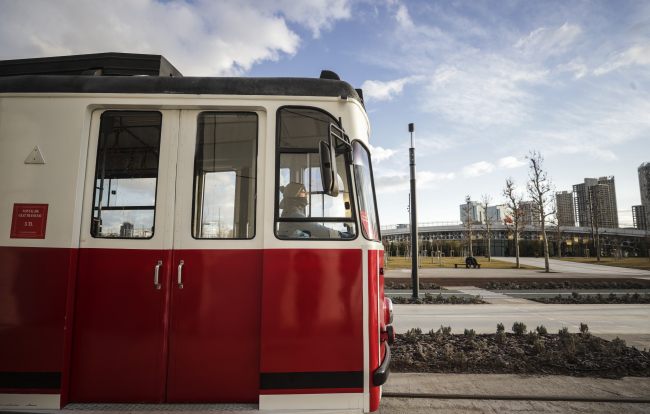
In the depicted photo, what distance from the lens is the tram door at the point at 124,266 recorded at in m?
2.84

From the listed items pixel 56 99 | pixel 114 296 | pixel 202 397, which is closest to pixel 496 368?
pixel 202 397

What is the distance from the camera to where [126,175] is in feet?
10.1

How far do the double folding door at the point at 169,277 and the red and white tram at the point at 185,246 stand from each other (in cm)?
1

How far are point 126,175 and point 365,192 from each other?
2.03 m

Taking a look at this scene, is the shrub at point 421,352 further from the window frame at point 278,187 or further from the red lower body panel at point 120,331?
the red lower body panel at point 120,331

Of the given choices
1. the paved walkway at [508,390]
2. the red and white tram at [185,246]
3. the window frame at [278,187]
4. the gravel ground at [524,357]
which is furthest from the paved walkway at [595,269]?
the red and white tram at [185,246]

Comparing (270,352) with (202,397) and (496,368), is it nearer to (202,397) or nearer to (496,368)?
(202,397)

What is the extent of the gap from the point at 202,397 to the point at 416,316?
6965mm

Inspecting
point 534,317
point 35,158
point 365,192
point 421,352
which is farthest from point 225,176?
point 534,317

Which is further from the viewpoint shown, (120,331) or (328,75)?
(328,75)

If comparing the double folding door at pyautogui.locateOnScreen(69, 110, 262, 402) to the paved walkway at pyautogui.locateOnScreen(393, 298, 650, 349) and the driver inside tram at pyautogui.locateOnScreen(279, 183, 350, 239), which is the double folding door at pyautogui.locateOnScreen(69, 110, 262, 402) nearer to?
the driver inside tram at pyautogui.locateOnScreen(279, 183, 350, 239)

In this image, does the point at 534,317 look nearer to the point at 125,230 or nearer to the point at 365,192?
the point at 365,192

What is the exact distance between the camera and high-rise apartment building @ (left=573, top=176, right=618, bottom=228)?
131ft

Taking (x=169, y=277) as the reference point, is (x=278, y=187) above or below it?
above
